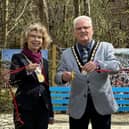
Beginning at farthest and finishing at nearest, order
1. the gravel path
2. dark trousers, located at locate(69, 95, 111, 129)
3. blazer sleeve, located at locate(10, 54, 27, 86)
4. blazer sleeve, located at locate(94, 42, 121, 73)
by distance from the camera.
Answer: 1. the gravel path
2. blazer sleeve, located at locate(10, 54, 27, 86)
3. dark trousers, located at locate(69, 95, 111, 129)
4. blazer sleeve, located at locate(94, 42, 121, 73)

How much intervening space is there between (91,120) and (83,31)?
883 mm

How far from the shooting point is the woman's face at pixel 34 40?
4.45m

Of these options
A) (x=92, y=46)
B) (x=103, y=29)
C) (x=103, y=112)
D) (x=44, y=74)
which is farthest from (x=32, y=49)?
(x=103, y=29)

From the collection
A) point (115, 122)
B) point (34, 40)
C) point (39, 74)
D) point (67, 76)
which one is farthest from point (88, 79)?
point (115, 122)

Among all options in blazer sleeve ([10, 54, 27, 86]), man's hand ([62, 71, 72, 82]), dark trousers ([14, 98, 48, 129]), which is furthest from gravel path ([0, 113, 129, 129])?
man's hand ([62, 71, 72, 82])

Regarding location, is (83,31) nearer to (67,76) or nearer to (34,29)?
(67,76)

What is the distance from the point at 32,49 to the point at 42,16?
472 inches

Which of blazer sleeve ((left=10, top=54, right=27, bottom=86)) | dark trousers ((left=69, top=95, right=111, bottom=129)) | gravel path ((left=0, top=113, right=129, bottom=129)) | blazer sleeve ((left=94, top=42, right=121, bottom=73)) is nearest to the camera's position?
blazer sleeve ((left=94, top=42, right=121, bottom=73))

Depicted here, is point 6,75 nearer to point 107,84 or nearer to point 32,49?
point 32,49

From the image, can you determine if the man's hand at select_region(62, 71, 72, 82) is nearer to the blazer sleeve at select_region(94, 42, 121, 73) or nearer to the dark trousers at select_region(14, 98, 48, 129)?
the blazer sleeve at select_region(94, 42, 121, 73)

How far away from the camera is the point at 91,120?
436cm

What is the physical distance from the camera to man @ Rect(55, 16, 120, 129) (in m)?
4.22

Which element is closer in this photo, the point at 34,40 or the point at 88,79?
the point at 88,79

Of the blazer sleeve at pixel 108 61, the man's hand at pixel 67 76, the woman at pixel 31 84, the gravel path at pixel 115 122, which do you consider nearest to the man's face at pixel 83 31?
the blazer sleeve at pixel 108 61
